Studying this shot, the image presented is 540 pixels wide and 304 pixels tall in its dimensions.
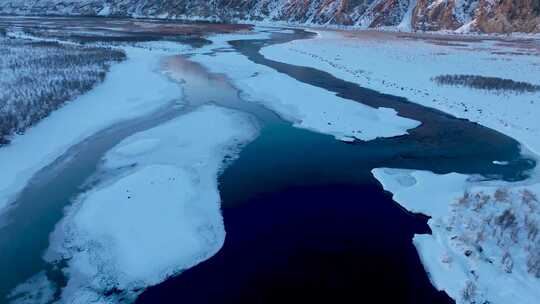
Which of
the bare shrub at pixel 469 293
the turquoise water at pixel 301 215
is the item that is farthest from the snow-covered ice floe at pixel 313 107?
the bare shrub at pixel 469 293

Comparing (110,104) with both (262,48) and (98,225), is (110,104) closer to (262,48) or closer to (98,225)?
(98,225)

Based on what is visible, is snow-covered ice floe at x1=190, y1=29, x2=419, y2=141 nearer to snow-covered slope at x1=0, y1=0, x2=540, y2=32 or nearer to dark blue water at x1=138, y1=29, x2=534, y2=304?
dark blue water at x1=138, y1=29, x2=534, y2=304

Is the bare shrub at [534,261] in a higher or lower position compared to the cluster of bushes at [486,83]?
lower

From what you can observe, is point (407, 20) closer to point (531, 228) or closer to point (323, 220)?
point (531, 228)

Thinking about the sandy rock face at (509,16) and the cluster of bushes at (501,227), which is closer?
the cluster of bushes at (501,227)

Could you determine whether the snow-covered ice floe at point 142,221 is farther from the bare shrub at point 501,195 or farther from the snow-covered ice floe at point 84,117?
the bare shrub at point 501,195

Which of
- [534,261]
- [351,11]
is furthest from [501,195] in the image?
[351,11]

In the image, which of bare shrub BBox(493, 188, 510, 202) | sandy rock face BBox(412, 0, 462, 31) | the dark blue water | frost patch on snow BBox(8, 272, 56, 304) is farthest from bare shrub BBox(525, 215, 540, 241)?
sandy rock face BBox(412, 0, 462, 31)
